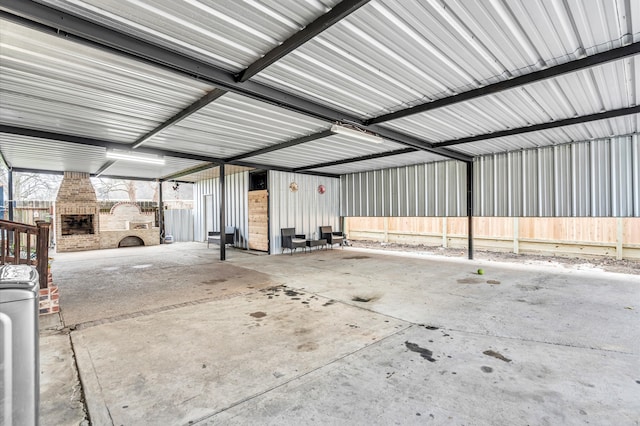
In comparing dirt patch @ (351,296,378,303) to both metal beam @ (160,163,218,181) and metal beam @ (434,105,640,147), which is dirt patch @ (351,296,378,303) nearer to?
metal beam @ (434,105,640,147)

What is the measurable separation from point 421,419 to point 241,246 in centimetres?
1002

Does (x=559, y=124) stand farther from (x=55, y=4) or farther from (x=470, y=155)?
(x=55, y=4)

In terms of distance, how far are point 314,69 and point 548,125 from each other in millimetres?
4888

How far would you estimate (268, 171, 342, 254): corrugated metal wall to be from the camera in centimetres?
1011


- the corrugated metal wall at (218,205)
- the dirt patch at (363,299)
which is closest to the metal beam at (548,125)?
the dirt patch at (363,299)

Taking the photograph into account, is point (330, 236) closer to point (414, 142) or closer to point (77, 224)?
point (414, 142)

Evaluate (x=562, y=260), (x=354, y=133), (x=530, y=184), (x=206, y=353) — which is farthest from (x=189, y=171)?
(x=562, y=260)

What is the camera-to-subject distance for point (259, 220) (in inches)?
408

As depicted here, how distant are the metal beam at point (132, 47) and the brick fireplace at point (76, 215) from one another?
415 inches

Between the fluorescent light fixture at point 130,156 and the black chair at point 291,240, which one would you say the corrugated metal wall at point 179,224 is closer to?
the black chair at point 291,240

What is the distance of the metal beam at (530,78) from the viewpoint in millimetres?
3100

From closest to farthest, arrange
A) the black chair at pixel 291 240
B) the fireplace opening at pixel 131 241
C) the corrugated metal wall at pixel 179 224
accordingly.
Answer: the black chair at pixel 291 240
the fireplace opening at pixel 131 241
the corrugated metal wall at pixel 179 224

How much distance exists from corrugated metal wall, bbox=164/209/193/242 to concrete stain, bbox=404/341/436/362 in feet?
45.1

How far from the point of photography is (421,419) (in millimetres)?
1923
